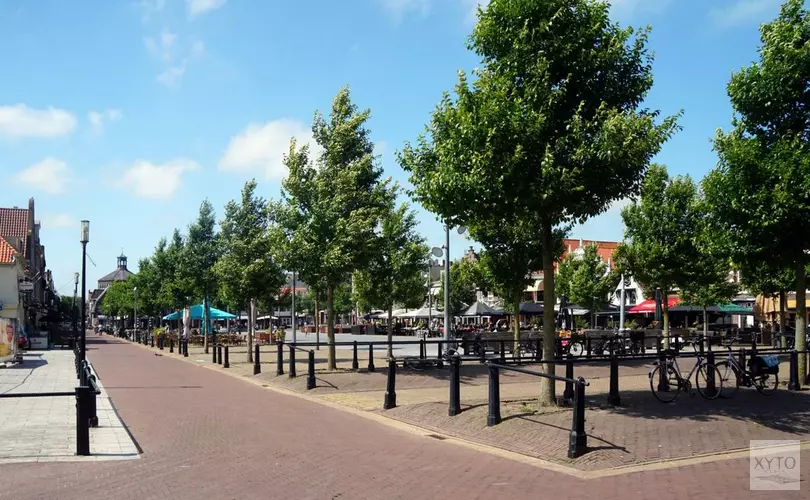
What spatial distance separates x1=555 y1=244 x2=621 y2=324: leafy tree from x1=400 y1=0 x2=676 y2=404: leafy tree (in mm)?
30023

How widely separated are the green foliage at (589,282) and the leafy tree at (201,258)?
20775 mm

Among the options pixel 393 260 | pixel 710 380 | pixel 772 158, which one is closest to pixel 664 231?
pixel 393 260

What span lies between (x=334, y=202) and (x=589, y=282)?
26.2 m

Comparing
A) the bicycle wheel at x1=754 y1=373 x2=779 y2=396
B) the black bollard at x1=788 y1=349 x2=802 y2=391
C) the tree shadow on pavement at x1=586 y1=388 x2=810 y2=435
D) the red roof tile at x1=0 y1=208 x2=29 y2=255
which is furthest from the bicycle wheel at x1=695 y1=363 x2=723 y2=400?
the red roof tile at x1=0 y1=208 x2=29 y2=255

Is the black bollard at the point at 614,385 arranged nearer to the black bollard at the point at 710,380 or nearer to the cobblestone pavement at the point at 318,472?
the black bollard at the point at 710,380

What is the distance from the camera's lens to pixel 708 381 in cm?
1261

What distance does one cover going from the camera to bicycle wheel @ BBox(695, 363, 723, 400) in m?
12.5

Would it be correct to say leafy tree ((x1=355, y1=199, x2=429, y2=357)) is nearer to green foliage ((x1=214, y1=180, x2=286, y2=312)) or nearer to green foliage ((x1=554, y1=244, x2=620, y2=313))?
green foliage ((x1=214, y1=180, x2=286, y2=312))

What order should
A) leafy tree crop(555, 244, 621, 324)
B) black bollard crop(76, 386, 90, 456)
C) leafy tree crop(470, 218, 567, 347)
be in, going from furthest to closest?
leafy tree crop(555, 244, 621, 324)
leafy tree crop(470, 218, 567, 347)
black bollard crop(76, 386, 90, 456)

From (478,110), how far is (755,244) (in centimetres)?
711

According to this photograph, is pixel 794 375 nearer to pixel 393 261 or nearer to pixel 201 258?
pixel 393 261

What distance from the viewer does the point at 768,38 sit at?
14172 mm

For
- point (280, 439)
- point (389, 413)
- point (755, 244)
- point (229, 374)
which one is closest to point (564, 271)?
point (229, 374)

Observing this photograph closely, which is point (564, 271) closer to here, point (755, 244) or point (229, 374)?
point (229, 374)
